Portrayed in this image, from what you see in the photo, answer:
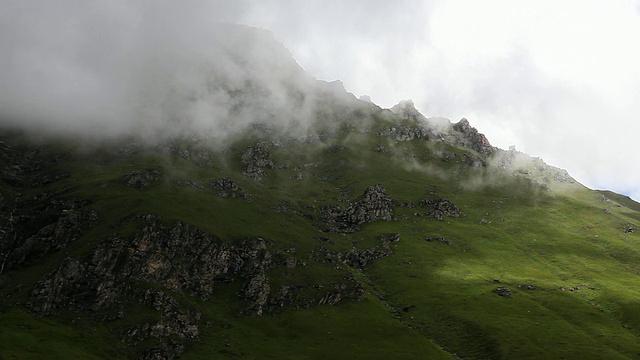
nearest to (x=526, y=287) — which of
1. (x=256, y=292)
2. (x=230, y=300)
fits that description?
(x=256, y=292)

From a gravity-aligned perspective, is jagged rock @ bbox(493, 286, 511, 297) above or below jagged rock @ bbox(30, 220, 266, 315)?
above

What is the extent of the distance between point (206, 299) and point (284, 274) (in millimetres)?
31556

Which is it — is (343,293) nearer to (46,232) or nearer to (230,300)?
(230,300)

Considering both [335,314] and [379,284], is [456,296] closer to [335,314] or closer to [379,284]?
[379,284]

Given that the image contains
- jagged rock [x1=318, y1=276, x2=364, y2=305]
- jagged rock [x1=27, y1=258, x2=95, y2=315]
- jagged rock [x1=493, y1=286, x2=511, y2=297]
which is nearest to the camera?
jagged rock [x1=27, y1=258, x2=95, y2=315]

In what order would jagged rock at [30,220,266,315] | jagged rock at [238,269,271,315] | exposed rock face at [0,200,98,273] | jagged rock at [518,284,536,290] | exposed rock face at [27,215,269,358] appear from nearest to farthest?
1. exposed rock face at [27,215,269,358]
2. jagged rock at [30,220,266,315]
3. jagged rock at [238,269,271,315]
4. exposed rock face at [0,200,98,273]
5. jagged rock at [518,284,536,290]

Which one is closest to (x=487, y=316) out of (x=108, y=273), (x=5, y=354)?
(x=108, y=273)

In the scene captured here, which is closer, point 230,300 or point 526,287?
point 230,300

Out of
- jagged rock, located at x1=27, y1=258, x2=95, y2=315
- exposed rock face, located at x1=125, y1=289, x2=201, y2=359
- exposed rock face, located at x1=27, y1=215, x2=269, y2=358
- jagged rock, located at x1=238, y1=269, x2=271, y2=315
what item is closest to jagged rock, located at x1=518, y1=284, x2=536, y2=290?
jagged rock, located at x1=238, y1=269, x2=271, y2=315

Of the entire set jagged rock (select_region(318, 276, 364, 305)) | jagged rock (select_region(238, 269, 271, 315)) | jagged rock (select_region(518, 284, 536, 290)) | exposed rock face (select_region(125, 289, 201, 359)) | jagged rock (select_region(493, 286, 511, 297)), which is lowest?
exposed rock face (select_region(125, 289, 201, 359))

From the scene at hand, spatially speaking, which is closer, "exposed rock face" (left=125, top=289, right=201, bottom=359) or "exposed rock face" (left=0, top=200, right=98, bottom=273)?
"exposed rock face" (left=125, top=289, right=201, bottom=359)

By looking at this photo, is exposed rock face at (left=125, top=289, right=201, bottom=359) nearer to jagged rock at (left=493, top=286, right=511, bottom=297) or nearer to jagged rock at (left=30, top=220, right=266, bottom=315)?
jagged rock at (left=30, top=220, right=266, bottom=315)

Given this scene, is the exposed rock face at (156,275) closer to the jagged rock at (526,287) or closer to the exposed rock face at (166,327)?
the exposed rock face at (166,327)

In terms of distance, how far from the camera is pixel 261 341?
14200 centimetres
